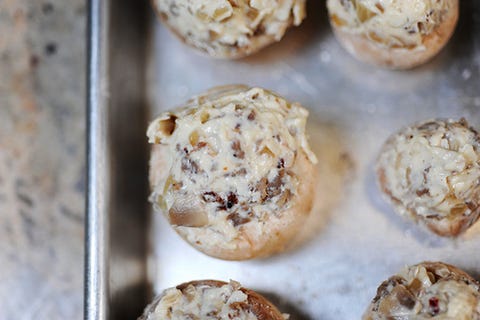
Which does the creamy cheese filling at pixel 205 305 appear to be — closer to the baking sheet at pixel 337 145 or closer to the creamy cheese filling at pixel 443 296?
the baking sheet at pixel 337 145

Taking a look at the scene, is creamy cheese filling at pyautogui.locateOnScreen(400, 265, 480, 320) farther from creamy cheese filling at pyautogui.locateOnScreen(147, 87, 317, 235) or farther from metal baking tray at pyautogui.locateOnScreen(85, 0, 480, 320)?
creamy cheese filling at pyautogui.locateOnScreen(147, 87, 317, 235)

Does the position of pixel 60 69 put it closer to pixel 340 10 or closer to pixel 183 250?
pixel 183 250

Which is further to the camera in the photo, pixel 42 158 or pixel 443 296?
pixel 42 158

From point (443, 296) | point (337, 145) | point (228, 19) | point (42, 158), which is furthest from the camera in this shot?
point (42, 158)

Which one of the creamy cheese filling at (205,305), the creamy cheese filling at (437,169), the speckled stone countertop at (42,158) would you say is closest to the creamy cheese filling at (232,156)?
the creamy cheese filling at (205,305)

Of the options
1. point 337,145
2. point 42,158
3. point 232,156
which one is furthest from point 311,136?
point 42,158

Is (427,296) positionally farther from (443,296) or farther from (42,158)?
(42,158)

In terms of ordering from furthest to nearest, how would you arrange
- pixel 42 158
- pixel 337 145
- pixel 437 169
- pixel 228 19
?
pixel 42 158, pixel 337 145, pixel 228 19, pixel 437 169
